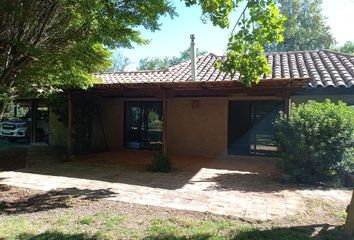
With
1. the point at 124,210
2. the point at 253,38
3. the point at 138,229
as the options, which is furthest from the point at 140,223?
the point at 253,38

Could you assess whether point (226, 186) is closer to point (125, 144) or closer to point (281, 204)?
point (281, 204)

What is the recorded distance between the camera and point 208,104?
12031mm

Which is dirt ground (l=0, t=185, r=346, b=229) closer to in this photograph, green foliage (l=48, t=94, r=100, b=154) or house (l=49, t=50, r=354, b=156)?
house (l=49, t=50, r=354, b=156)

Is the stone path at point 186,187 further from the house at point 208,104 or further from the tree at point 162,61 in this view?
the tree at point 162,61

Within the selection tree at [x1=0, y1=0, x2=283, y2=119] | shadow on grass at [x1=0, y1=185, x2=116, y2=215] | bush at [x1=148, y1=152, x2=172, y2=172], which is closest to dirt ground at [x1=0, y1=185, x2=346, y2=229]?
shadow on grass at [x1=0, y1=185, x2=116, y2=215]

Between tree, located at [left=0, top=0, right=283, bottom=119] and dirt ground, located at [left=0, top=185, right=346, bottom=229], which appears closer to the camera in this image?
tree, located at [left=0, top=0, right=283, bottom=119]

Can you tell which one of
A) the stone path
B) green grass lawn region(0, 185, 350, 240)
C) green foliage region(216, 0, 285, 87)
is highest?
green foliage region(216, 0, 285, 87)

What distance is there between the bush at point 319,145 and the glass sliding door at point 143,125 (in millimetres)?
6471

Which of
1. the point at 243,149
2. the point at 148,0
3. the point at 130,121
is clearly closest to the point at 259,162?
the point at 243,149

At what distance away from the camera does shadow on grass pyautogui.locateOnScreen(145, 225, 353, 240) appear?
4.28 m

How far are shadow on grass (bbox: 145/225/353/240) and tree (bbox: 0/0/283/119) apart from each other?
2376 mm

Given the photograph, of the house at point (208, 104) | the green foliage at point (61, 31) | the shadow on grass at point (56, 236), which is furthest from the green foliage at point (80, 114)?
the shadow on grass at point (56, 236)

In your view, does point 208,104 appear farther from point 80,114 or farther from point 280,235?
point 280,235

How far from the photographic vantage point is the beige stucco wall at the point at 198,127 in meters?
11.9
